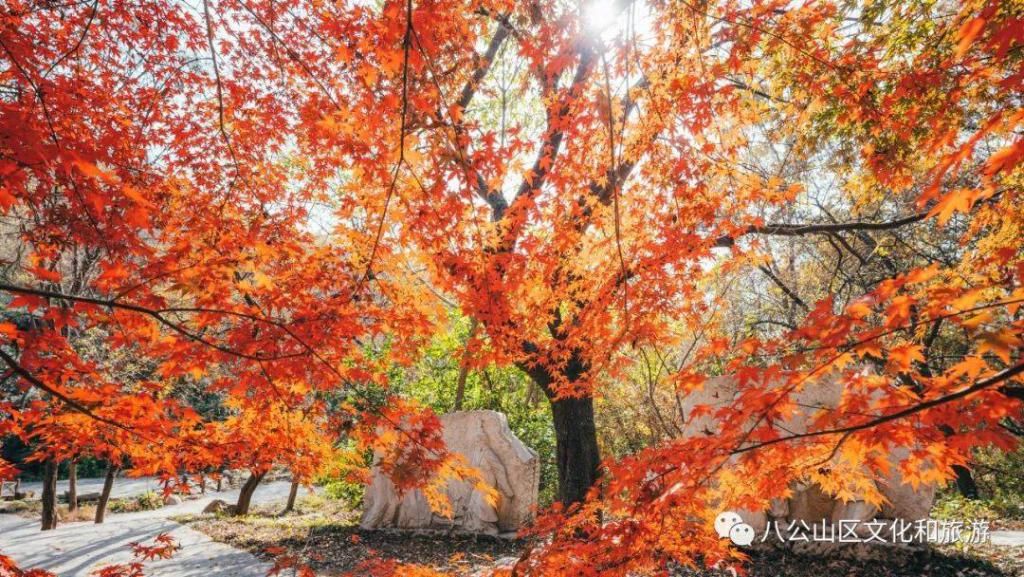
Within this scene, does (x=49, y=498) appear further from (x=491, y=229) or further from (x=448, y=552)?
(x=491, y=229)

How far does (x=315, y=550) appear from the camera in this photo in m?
7.14

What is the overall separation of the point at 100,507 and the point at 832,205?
14940 millimetres

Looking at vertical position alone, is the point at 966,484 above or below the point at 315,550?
above

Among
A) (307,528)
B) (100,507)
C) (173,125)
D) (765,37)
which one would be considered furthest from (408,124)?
(100,507)

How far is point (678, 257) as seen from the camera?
172 inches

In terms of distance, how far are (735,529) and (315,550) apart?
560cm

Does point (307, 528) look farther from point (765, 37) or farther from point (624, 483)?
point (765, 37)

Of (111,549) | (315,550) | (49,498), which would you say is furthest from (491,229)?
(49,498)

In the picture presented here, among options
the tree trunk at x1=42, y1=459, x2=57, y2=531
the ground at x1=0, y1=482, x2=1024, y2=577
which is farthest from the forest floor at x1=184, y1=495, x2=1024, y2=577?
the tree trunk at x1=42, y1=459, x2=57, y2=531

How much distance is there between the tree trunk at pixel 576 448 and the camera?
5.30 metres

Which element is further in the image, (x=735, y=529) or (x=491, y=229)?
(x=735, y=529)

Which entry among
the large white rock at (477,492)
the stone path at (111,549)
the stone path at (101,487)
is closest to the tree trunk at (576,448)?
the large white rock at (477,492)

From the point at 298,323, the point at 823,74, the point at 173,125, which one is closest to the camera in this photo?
the point at 298,323

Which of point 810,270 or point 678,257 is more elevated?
point 810,270
